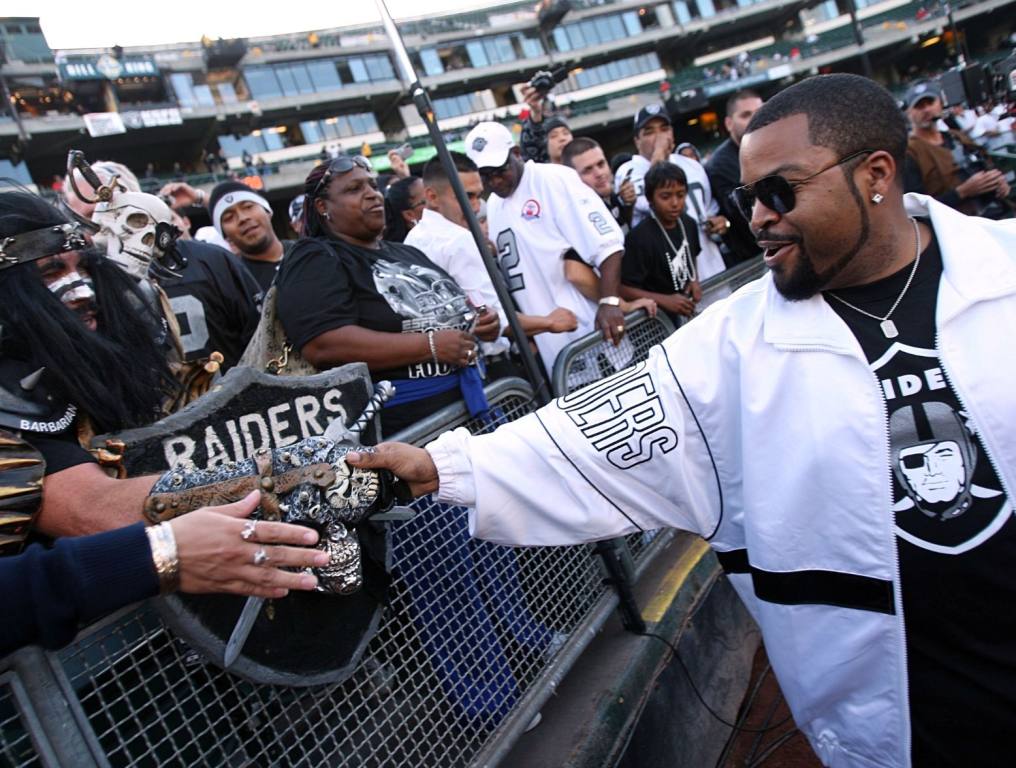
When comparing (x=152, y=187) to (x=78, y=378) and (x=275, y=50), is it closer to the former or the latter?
(x=275, y=50)

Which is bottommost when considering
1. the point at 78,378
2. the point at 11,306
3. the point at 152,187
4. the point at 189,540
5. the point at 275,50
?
the point at 189,540

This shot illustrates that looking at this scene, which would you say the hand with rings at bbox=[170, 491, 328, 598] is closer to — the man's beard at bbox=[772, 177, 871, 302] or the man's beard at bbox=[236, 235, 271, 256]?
the man's beard at bbox=[772, 177, 871, 302]

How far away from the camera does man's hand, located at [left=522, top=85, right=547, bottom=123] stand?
5504mm

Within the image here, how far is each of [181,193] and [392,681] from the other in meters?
5.49

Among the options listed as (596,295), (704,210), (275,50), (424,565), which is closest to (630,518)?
(424,565)

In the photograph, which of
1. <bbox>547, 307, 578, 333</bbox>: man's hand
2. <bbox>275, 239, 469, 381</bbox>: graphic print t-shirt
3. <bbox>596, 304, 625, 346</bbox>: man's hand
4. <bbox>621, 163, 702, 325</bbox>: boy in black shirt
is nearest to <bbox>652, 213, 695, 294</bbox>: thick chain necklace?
<bbox>621, 163, 702, 325</bbox>: boy in black shirt

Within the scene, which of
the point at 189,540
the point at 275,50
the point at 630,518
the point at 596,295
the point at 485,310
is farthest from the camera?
the point at 275,50

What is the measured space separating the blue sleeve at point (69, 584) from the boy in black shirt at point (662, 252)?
3517mm

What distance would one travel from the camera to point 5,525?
56.2 inches

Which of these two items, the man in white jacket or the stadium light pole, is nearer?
the man in white jacket

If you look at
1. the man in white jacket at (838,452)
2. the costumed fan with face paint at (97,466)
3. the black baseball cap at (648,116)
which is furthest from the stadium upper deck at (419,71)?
the man in white jacket at (838,452)

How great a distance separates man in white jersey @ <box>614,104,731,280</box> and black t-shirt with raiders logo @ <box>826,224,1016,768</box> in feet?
11.8

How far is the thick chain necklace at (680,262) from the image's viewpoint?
4363 mm

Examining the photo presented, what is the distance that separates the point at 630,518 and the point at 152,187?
39242mm
